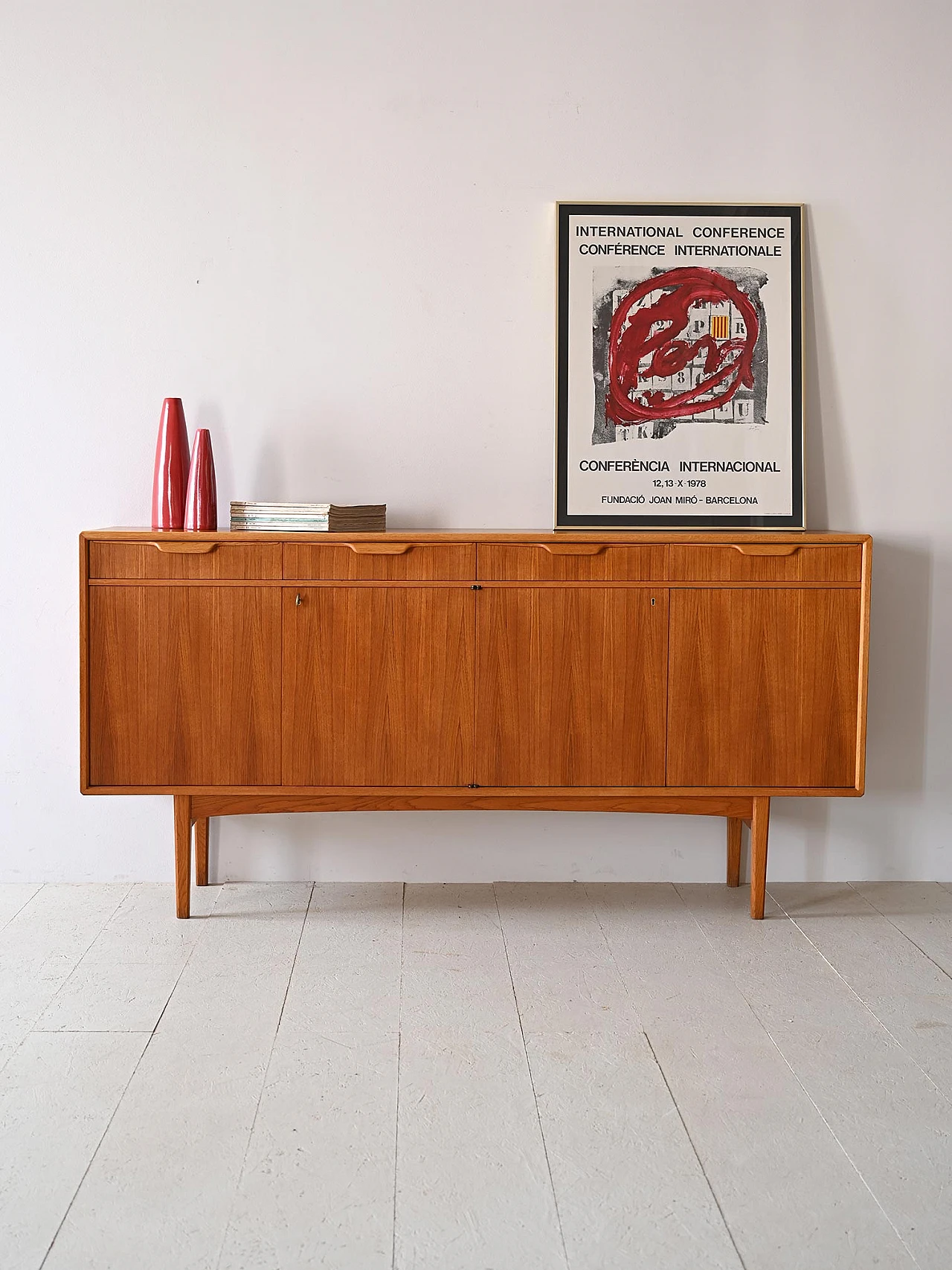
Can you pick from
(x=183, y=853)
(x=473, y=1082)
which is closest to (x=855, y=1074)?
(x=473, y=1082)

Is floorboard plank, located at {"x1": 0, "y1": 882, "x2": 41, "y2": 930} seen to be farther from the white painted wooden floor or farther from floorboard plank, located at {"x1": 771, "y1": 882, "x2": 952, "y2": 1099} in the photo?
floorboard plank, located at {"x1": 771, "y1": 882, "x2": 952, "y2": 1099}

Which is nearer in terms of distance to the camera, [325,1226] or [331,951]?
[325,1226]

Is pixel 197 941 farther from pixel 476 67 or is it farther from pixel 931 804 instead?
pixel 476 67

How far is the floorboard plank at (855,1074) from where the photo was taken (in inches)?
64.1

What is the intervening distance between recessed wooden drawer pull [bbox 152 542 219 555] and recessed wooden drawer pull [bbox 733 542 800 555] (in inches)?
47.3

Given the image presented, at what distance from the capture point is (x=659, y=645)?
8.64 feet

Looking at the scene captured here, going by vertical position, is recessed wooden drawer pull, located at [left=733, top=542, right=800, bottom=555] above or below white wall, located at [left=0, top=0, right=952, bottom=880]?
below

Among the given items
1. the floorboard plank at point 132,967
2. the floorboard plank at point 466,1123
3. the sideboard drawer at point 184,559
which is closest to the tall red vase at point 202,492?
the sideboard drawer at point 184,559

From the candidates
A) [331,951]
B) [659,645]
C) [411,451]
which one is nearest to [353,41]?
[411,451]

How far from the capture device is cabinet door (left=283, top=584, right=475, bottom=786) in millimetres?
2623

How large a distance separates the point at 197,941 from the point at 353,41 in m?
2.21

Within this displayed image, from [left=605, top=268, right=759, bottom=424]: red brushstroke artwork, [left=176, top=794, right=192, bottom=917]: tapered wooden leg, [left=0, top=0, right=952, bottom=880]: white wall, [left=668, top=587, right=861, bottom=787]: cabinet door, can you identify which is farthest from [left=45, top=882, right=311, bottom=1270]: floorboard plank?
[left=605, top=268, right=759, bottom=424]: red brushstroke artwork

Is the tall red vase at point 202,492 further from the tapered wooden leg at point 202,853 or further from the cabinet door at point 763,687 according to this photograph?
the cabinet door at point 763,687

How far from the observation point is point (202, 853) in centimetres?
298
